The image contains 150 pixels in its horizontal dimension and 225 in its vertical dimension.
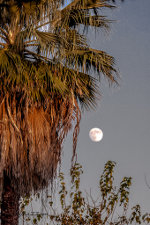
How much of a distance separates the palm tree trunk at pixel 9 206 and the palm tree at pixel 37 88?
0.08ft

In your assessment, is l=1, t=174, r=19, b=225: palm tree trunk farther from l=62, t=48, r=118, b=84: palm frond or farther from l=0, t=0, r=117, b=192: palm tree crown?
l=62, t=48, r=118, b=84: palm frond

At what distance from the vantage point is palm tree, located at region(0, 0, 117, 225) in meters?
8.81

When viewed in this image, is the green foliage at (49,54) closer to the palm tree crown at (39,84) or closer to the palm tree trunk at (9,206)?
the palm tree crown at (39,84)

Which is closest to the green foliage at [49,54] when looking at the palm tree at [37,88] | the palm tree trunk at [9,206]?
the palm tree at [37,88]

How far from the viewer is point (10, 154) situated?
883 centimetres

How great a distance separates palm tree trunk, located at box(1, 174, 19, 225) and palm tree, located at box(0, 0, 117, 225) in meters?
0.02

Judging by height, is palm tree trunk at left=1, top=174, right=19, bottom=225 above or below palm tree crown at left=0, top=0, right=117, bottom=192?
below

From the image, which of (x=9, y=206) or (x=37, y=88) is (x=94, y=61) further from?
(x=9, y=206)

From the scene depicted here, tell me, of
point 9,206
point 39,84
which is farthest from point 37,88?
point 9,206

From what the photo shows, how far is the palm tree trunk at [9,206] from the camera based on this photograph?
9547 millimetres

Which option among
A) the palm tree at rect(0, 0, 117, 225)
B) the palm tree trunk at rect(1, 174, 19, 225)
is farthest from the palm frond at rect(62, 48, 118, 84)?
the palm tree trunk at rect(1, 174, 19, 225)

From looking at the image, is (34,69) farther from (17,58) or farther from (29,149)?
(29,149)

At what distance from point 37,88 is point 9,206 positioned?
3018mm

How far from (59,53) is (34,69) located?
74 centimetres
